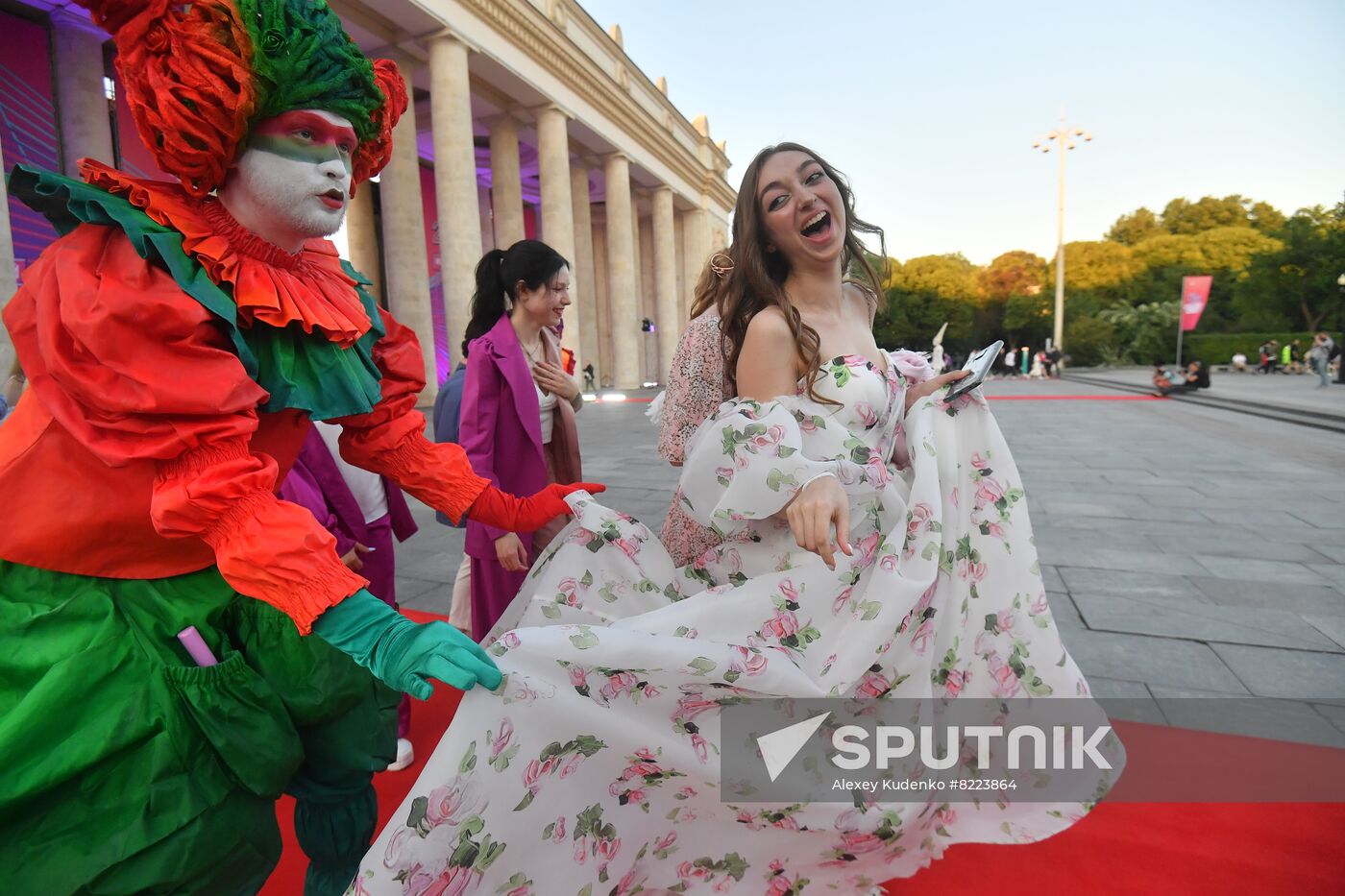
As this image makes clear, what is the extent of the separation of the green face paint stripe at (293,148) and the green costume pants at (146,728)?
2.33 feet

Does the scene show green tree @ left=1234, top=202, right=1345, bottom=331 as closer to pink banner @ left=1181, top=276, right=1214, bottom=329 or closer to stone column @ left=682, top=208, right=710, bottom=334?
pink banner @ left=1181, top=276, right=1214, bottom=329

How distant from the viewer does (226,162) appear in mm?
1139

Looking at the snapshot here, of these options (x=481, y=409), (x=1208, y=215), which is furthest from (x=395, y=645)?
(x=1208, y=215)

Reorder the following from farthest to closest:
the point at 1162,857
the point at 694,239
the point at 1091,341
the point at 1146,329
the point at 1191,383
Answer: the point at 1091,341 → the point at 1146,329 → the point at 694,239 → the point at 1191,383 → the point at 1162,857

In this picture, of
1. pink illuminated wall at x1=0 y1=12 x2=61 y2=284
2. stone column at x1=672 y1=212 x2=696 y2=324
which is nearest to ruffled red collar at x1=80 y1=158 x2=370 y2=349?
Answer: pink illuminated wall at x1=0 y1=12 x2=61 y2=284

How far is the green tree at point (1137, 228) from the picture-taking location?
50750 mm

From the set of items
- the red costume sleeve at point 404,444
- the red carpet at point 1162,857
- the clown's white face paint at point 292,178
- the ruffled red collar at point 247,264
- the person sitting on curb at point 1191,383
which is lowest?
the red carpet at point 1162,857

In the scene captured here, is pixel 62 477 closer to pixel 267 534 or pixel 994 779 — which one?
pixel 267 534

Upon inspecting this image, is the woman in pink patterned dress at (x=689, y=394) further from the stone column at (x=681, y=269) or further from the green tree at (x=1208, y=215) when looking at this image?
the green tree at (x=1208, y=215)

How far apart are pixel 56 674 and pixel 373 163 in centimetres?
102

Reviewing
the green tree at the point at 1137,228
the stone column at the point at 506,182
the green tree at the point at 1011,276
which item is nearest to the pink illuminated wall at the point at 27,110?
the stone column at the point at 506,182

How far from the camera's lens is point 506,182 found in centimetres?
1889

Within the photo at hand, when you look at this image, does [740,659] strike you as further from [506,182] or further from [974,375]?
[506,182]

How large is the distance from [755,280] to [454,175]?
14769mm
